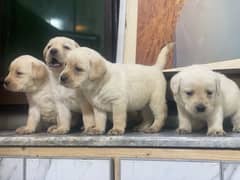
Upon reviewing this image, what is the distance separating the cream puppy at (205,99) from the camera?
1.04 meters

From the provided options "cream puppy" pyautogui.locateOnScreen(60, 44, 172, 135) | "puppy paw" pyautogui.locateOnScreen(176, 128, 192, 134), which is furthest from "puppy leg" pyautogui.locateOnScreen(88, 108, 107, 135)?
"puppy paw" pyautogui.locateOnScreen(176, 128, 192, 134)

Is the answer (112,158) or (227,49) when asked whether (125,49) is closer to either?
(227,49)

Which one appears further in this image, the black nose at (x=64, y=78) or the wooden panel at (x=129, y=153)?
the black nose at (x=64, y=78)

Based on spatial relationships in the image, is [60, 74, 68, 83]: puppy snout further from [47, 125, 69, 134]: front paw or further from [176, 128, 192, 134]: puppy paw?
[176, 128, 192, 134]: puppy paw

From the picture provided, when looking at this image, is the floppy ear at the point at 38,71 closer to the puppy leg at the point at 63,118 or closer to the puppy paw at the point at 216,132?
the puppy leg at the point at 63,118

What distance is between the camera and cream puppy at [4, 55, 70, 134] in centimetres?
119

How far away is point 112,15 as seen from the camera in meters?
1.40

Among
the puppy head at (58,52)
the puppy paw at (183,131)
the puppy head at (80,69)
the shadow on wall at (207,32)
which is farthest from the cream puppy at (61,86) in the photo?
the shadow on wall at (207,32)

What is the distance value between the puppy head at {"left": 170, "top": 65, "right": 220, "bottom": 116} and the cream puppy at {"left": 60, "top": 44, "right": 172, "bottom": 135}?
13 centimetres

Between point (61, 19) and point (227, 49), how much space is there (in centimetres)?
60

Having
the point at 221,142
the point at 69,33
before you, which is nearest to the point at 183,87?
the point at 221,142

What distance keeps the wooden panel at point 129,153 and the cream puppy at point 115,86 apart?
81 millimetres

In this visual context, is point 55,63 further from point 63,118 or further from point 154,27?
point 154,27

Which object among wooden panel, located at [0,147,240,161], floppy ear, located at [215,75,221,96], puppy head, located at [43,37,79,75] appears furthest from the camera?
puppy head, located at [43,37,79,75]
